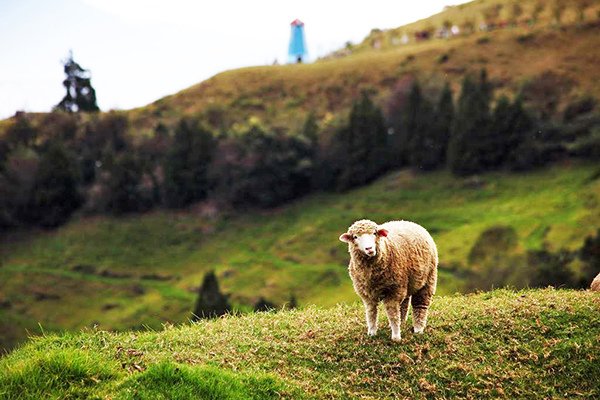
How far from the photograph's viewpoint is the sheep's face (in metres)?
12.6

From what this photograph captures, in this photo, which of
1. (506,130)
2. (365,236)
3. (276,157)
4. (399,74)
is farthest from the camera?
(399,74)

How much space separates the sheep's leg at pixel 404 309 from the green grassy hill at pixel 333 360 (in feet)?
1.34

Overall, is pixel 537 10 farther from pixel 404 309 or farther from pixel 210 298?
Answer: pixel 404 309

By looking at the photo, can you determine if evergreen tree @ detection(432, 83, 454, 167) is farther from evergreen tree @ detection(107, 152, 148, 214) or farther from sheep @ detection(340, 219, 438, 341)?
sheep @ detection(340, 219, 438, 341)

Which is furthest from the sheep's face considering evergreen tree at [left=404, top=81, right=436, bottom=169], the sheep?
evergreen tree at [left=404, top=81, right=436, bottom=169]

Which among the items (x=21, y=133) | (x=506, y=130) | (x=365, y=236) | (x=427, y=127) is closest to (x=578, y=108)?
(x=506, y=130)

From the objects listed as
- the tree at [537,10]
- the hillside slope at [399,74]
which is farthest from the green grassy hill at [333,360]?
the tree at [537,10]

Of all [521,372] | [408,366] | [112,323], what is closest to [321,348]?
[408,366]

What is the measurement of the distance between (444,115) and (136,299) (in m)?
48.4

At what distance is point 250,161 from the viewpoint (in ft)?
339

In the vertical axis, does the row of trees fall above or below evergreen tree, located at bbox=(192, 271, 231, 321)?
above

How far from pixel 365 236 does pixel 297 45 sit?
147 m

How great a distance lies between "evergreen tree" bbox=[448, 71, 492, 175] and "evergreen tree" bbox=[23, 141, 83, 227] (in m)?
54.0

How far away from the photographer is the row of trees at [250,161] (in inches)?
3905
